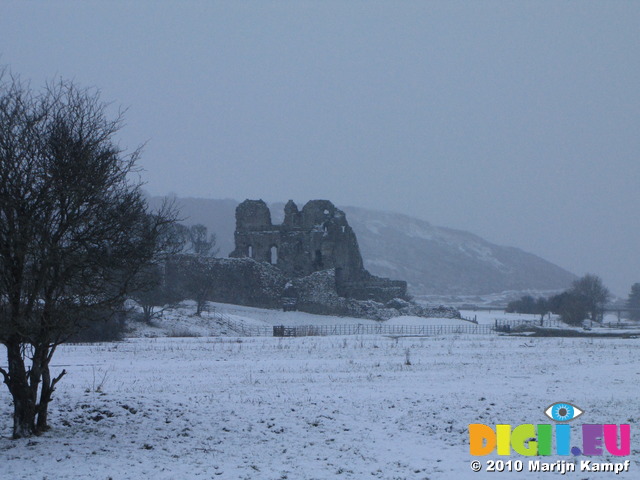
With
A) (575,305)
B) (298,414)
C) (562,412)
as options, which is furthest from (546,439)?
(575,305)

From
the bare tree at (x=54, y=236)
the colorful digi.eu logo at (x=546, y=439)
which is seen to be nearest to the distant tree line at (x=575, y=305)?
the colorful digi.eu logo at (x=546, y=439)

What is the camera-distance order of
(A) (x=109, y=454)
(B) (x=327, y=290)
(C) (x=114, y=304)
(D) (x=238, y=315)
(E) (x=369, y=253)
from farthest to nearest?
(E) (x=369, y=253) → (B) (x=327, y=290) → (D) (x=238, y=315) → (C) (x=114, y=304) → (A) (x=109, y=454)

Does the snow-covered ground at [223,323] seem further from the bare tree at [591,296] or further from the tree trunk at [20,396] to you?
the tree trunk at [20,396]

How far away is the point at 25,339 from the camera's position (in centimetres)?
1105

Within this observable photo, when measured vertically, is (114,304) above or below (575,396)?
above

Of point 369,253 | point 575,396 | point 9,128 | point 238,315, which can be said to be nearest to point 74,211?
point 9,128

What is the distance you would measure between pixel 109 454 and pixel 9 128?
4.98 m

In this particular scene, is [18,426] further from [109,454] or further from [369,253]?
[369,253]

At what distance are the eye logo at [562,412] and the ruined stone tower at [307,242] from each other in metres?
44.5

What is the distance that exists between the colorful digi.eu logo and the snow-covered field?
0.20 metres

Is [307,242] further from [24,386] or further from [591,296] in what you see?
[24,386]

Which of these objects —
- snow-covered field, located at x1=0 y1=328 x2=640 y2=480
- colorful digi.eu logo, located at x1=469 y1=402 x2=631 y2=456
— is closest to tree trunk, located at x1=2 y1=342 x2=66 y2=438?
snow-covered field, located at x1=0 y1=328 x2=640 y2=480

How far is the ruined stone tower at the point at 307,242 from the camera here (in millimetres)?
58500

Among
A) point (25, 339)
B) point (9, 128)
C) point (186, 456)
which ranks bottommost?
point (186, 456)
